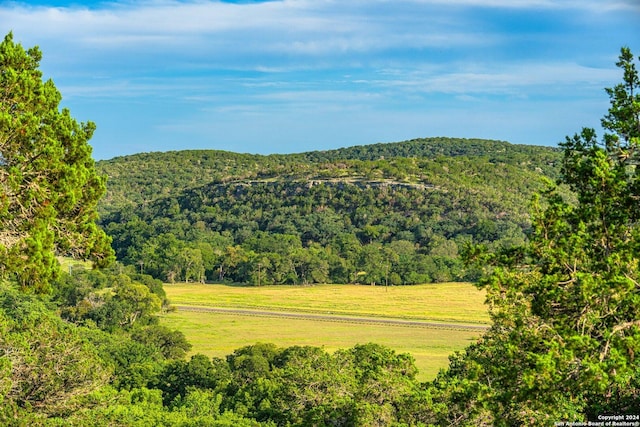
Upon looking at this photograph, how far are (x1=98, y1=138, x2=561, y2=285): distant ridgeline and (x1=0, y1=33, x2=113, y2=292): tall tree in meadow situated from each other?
75.1 m

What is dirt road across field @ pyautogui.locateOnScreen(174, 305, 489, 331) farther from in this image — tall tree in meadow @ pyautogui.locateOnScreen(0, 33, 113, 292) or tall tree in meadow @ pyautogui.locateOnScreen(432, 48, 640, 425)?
tall tree in meadow @ pyautogui.locateOnScreen(432, 48, 640, 425)

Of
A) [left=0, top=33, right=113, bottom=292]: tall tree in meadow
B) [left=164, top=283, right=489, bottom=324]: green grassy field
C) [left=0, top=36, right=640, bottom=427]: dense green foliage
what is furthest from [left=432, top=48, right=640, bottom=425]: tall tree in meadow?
[left=164, top=283, right=489, bottom=324]: green grassy field

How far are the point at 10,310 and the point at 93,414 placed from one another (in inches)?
894

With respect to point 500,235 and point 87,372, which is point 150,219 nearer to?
point 500,235

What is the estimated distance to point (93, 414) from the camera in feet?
72.3

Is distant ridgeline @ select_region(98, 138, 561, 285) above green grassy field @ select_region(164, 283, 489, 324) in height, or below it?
above

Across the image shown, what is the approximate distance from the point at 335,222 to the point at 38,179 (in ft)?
400

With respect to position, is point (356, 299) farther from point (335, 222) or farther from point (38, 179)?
point (38, 179)

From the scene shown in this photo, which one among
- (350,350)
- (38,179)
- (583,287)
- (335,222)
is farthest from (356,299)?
(583,287)

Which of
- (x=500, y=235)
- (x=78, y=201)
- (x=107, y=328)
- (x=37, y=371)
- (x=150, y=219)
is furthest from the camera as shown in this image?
(x=150, y=219)

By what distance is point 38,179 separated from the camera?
14.7 meters

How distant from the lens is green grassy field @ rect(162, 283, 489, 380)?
5253cm

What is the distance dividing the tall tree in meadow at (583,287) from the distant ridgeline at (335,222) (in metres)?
77.4

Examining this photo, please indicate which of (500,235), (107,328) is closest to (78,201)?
(107,328)
